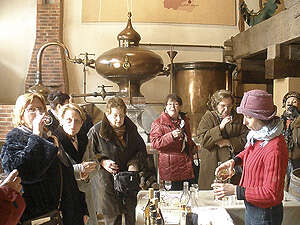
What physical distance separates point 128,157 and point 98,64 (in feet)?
10.6

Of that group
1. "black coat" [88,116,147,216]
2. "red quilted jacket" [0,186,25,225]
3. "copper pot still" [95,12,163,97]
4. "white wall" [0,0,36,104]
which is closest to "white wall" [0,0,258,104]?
"white wall" [0,0,36,104]

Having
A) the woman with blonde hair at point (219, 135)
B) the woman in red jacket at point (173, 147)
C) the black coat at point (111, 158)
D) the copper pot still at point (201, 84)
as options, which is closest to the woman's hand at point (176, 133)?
the woman in red jacket at point (173, 147)

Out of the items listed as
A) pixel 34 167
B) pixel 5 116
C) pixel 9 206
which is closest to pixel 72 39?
pixel 5 116

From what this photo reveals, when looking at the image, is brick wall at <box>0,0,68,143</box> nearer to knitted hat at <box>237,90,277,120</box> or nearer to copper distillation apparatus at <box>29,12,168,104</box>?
copper distillation apparatus at <box>29,12,168,104</box>

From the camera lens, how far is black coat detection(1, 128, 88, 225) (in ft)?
7.14

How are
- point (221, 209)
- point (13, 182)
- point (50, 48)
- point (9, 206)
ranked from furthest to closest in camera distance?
point (50, 48) → point (221, 209) → point (13, 182) → point (9, 206)

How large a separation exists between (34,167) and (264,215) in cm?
133

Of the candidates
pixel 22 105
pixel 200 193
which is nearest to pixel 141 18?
pixel 200 193

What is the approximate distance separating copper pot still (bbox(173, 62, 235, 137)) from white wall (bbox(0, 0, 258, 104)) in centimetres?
130

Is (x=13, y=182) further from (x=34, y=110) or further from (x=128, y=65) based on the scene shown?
(x=128, y=65)

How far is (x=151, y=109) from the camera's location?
22.7 feet

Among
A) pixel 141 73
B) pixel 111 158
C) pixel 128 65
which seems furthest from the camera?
pixel 141 73

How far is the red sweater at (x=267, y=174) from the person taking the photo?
2148 mm

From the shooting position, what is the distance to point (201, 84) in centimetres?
646
